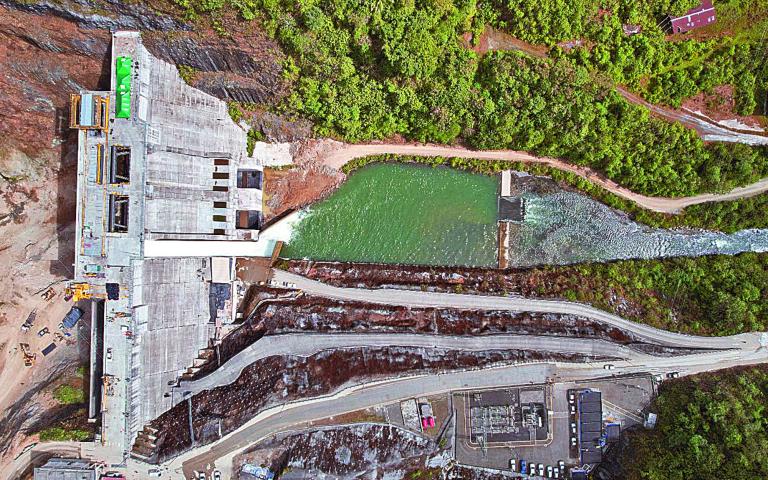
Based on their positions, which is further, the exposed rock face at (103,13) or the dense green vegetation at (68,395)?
the dense green vegetation at (68,395)

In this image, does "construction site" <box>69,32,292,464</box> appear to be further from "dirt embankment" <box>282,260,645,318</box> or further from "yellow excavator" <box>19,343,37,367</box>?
"yellow excavator" <box>19,343,37,367</box>

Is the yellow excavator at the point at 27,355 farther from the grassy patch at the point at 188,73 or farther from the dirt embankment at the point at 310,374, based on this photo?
the grassy patch at the point at 188,73

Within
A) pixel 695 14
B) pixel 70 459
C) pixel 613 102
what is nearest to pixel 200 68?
pixel 70 459

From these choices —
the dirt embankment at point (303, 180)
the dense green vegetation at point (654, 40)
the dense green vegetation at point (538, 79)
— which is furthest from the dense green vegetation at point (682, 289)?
the dirt embankment at point (303, 180)

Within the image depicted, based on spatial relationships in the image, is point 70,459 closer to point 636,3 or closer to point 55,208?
point 55,208

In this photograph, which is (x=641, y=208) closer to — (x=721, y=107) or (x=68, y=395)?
(x=721, y=107)
